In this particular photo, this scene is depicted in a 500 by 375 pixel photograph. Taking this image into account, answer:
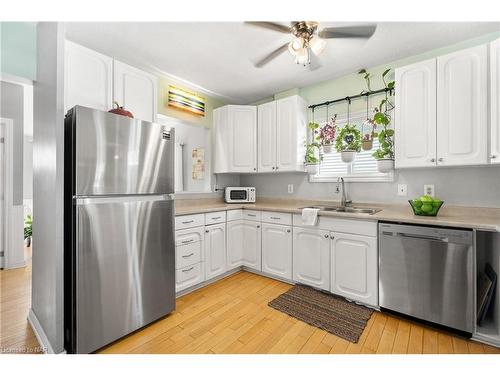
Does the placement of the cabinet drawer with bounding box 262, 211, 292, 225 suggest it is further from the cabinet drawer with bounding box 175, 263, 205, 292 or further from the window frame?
the cabinet drawer with bounding box 175, 263, 205, 292

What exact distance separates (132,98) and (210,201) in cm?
171

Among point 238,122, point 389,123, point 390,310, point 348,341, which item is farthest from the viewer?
point 238,122

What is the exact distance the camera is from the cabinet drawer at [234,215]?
287 cm

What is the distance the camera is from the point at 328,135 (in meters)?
2.94

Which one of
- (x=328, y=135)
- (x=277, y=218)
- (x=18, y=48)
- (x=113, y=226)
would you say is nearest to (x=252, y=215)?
(x=277, y=218)

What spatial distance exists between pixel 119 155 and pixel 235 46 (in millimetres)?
1510

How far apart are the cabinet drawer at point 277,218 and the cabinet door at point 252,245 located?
0.15m

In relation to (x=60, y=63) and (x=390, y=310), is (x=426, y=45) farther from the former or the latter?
(x=60, y=63)

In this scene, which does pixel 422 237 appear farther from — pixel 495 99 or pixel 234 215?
pixel 234 215

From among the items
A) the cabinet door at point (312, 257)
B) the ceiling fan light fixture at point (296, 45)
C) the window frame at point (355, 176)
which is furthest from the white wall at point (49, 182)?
the window frame at point (355, 176)

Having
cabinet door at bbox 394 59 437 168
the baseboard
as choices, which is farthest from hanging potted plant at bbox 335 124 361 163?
the baseboard

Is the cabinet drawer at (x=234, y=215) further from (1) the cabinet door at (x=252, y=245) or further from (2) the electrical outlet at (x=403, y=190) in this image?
(2) the electrical outlet at (x=403, y=190)

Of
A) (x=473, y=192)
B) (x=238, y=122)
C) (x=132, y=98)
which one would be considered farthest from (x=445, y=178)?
(x=132, y=98)

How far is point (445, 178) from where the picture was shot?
7.45ft
